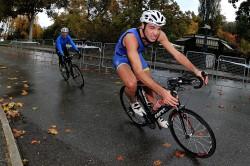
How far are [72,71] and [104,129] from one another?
5.51 meters

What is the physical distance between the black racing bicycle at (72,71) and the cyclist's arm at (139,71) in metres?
6.17

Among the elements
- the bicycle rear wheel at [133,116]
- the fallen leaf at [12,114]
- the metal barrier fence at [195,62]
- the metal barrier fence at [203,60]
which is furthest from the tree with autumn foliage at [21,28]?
the bicycle rear wheel at [133,116]

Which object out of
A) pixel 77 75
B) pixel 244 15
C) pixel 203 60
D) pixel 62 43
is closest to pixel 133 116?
pixel 77 75

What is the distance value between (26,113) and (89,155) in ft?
9.66

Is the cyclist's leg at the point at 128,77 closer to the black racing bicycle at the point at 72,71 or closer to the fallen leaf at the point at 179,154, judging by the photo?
the fallen leaf at the point at 179,154

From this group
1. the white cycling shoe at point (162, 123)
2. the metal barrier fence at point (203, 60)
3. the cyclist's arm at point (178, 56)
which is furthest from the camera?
the metal barrier fence at point (203, 60)

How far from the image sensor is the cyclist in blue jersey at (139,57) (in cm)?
501

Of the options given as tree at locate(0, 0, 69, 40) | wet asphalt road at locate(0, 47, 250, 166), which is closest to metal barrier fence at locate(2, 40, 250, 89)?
wet asphalt road at locate(0, 47, 250, 166)

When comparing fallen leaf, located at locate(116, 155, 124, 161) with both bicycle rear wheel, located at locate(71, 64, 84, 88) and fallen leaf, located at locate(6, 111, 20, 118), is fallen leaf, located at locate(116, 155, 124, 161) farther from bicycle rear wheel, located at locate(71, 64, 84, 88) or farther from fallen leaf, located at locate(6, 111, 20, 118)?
bicycle rear wheel, located at locate(71, 64, 84, 88)

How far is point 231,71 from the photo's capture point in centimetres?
1559

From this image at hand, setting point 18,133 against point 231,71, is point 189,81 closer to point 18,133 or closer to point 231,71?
point 18,133

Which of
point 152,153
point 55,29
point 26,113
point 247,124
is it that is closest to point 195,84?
point 152,153

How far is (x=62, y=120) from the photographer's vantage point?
289 inches

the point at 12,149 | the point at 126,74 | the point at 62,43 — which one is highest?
the point at 62,43
